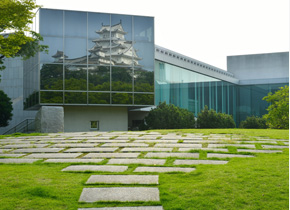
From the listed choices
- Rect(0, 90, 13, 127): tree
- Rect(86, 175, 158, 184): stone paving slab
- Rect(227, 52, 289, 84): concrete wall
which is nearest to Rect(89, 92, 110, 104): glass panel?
Rect(0, 90, 13, 127): tree

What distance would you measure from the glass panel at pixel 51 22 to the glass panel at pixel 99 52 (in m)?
2.47

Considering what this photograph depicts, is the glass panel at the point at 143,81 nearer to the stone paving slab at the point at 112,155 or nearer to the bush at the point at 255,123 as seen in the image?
the bush at the point at 255,123

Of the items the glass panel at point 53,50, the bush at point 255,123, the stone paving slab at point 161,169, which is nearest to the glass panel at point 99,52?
the glass panel at point 53,50

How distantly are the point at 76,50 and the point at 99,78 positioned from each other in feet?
8.88

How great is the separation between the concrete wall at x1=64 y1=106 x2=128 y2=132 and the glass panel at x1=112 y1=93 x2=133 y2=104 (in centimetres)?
151

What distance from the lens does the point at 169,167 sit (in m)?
6.39

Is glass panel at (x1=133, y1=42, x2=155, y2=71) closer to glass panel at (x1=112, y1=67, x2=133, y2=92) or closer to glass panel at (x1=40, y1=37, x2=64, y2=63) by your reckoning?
glass panel at (x1=112, y1=67, x2=133, y2=92)

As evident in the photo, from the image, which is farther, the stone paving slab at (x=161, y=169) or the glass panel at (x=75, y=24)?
the glass panel at (x=75, y=24)

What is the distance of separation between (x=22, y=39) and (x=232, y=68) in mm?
45233

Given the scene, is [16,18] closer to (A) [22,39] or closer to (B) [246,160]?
(A) [22,39]

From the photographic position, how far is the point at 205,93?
40594 millimetres

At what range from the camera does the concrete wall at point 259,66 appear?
53.4 meters

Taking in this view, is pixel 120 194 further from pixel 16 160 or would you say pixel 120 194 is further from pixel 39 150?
pixel 39 150

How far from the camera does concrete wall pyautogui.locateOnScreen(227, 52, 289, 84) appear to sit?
5338cm
